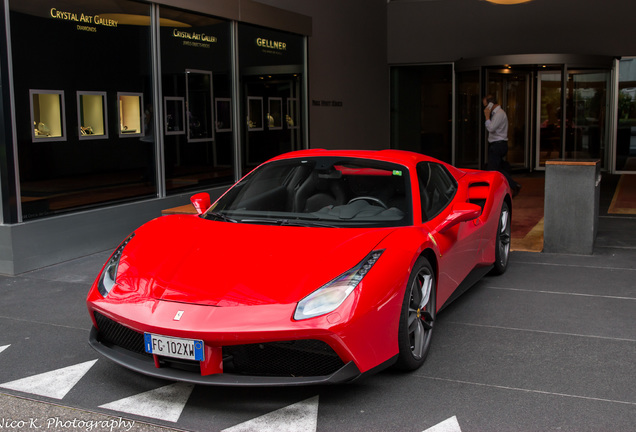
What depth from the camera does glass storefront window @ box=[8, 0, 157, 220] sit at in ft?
22.5

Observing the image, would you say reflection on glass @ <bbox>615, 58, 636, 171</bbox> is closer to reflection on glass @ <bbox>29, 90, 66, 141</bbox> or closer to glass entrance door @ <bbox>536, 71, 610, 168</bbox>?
glass entrance door @ <bbox>536, 71, 610, 168</bbox>

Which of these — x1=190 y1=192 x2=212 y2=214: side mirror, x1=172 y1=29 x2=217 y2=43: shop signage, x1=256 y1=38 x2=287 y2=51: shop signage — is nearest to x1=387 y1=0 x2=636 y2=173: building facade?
x1=256 y1=38 x2=287 y2=51: shop signage

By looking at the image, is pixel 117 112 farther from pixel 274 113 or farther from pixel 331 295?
pixel 331 295

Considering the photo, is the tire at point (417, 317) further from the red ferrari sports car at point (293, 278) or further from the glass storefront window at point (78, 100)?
the glass storefront window at point (78, 100)

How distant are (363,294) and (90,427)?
4.75 feet

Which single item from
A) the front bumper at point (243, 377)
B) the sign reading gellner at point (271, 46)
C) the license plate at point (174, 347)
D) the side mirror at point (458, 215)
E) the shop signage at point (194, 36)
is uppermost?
the sign reading gellner at point (271, 46)

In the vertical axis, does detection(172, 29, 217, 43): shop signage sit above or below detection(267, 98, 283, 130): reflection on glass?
above

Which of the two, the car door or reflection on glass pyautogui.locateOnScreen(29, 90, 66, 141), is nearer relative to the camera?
the car door

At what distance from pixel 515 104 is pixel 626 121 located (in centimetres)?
259

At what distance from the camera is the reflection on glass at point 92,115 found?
24.8 ft

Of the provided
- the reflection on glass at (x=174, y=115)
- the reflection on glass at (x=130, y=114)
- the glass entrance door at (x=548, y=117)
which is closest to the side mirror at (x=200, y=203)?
the reflection on glass at (x=130, y=114)

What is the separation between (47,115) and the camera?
23.3 ft

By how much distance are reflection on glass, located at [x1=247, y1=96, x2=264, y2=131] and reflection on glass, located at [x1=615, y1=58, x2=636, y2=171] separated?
9326mm

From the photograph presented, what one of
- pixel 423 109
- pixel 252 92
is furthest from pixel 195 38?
pixel 423 109
